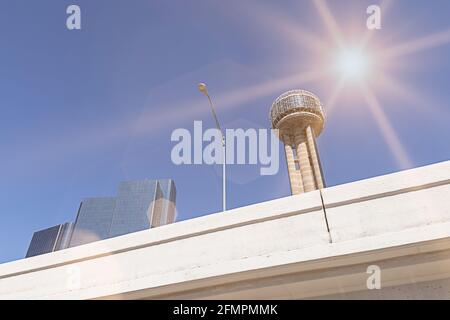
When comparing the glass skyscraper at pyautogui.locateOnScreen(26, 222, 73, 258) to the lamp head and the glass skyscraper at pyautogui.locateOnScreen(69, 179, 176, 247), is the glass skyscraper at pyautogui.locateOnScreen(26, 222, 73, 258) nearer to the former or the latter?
the glass skyscraper at pyautogui.locateOnScreen(69, 179, 176, 247)

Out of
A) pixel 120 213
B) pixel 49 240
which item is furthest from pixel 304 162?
pixel 49 240

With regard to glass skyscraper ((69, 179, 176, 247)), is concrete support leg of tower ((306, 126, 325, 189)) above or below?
below

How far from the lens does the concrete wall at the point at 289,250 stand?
4.37m

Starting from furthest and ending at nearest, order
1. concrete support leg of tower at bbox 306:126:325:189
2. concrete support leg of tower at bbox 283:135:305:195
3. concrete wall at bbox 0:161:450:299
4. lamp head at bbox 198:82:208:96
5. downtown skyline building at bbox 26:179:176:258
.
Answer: downtown skyline building at bbox 26:179:176:258, concrete support leg of tower at bbox 283:135:305:195, concrete support leg of tower at bbox 306:126:325:189, lamp head at bbox 198:82:208:96, concrete wall at bbox 0:161:450:299

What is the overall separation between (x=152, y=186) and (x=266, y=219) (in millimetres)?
189805

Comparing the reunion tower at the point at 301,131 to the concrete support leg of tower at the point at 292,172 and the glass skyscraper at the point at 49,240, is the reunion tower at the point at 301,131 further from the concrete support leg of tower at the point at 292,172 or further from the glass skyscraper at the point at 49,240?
the glass skyscraper at the point at 49,240

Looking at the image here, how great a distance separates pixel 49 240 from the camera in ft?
636

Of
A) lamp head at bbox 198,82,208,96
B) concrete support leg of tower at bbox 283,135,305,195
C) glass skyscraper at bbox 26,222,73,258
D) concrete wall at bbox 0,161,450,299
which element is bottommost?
concrete wall at bbox 0,161,450,299

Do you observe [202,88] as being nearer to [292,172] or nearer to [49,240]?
[292,172]

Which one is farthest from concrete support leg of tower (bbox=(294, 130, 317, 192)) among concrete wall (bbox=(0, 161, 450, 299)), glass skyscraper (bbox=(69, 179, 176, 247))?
glass skyscraper (bbox=(69, 179, 176, 247))

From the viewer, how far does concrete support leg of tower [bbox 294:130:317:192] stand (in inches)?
2002

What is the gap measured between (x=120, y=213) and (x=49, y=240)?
184 feet

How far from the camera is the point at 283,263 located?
466 cm

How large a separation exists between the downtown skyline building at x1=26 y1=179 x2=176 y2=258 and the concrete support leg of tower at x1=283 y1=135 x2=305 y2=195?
A: 425 ft
